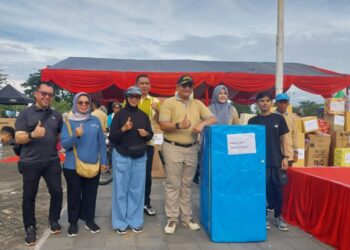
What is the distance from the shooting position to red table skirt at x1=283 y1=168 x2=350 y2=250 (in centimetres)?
337

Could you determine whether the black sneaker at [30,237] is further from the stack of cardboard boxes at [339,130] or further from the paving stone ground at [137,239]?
the stack of cardboard boxes at [339,130]

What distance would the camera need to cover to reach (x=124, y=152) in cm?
380

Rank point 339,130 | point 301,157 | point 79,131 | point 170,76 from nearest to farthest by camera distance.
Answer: point 79,131, point 301,157, point 339,130, point 170,76

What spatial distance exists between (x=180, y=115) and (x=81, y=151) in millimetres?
1193

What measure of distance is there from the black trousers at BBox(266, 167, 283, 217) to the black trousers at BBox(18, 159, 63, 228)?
2485 millimetres

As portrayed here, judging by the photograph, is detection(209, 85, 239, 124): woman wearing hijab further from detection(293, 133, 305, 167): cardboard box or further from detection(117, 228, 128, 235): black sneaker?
detection(293, 133, 305, 167): cardboard box

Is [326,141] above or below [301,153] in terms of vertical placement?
above

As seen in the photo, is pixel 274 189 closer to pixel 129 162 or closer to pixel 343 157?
pixel 129 162

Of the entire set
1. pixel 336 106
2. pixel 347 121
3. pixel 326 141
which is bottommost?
pixel 326 141

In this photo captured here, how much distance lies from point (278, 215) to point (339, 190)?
0.94 metres

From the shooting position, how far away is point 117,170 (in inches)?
152

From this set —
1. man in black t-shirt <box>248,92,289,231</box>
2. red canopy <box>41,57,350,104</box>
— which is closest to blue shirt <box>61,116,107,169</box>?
man in black t-shirt <box>248,92,289,231</box>

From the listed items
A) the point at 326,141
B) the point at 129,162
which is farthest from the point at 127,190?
the point at 326,141

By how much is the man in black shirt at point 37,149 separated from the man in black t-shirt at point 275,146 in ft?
7.92
